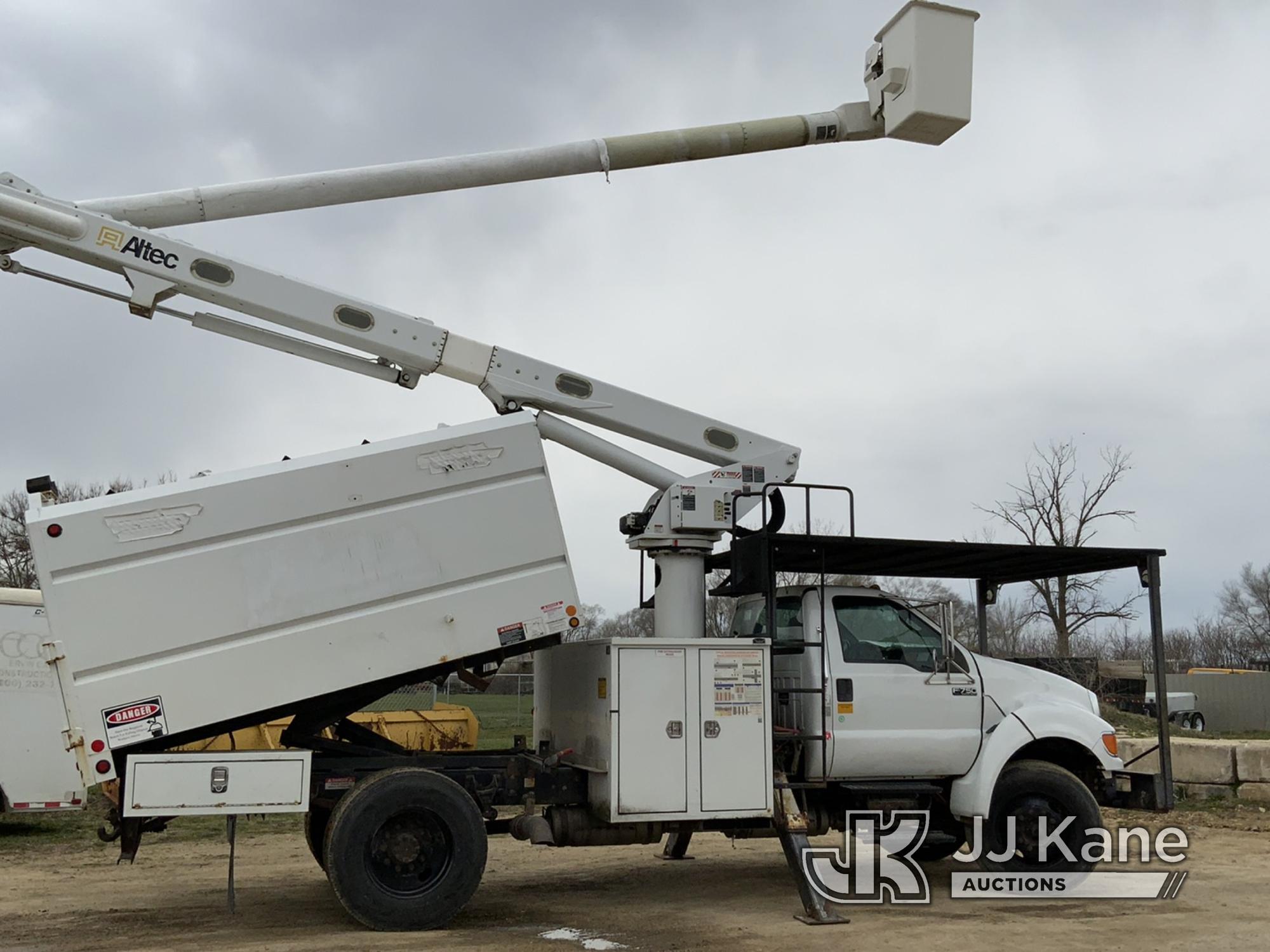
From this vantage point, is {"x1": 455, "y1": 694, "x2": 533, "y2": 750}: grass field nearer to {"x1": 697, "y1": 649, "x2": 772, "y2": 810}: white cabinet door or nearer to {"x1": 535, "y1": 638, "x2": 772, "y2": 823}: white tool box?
{"x1": 535, "y1": 638, "x2": 772, "y2": 823}: white tool box

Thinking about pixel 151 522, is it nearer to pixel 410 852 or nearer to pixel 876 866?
pixel 410 852

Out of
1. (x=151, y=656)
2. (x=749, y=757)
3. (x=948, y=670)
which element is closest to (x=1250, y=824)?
(x=948, y=670)

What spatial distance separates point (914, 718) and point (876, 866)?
181 centimetres

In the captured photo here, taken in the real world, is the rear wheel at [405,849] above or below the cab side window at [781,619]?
below

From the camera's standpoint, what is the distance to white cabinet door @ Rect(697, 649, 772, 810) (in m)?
8.99

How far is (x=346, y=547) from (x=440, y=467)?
85 centimetres

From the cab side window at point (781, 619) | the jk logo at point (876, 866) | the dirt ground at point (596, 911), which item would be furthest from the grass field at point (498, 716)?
the cab side window at point (781, 619)

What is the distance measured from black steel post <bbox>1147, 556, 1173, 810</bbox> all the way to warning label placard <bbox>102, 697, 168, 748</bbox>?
24.1 feet

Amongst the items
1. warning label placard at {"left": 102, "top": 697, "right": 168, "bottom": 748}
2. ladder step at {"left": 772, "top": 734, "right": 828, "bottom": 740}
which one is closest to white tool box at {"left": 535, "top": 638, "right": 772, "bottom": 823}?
ladder step at {"left": 772, "top": 734, "right": 828, "bottom": 740}

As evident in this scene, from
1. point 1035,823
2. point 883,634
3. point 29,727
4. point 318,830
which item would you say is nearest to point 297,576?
point 318,830

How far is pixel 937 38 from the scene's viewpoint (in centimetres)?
902

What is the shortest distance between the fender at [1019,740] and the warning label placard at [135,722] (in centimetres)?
612

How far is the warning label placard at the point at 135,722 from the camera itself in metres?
7.62

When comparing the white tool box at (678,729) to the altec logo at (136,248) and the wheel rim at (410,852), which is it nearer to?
the wheel rim at (410,852)
